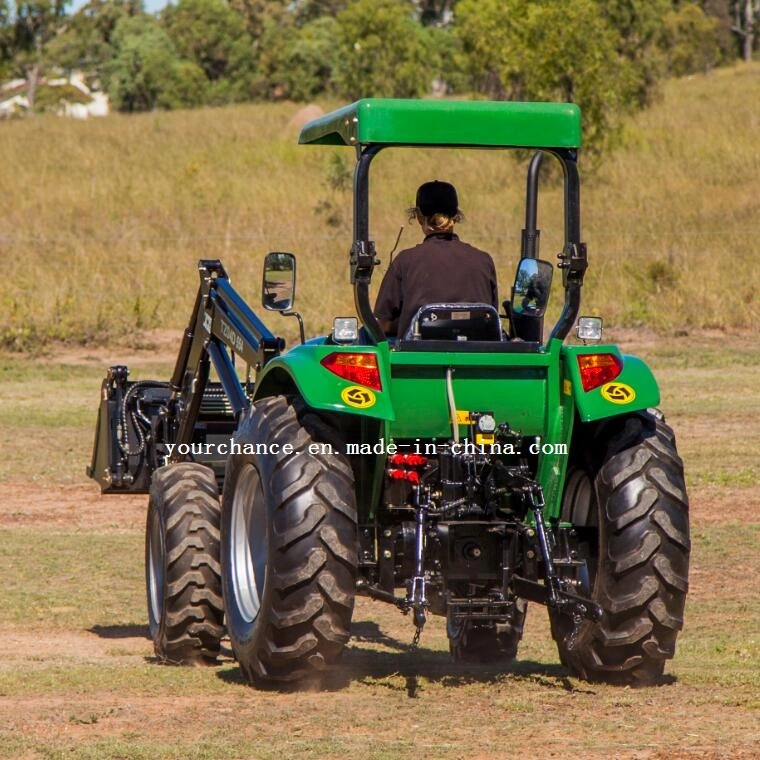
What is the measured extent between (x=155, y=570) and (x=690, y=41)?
194 ft

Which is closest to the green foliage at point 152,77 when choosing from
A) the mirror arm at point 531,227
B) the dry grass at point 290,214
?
the dry grass at point 290,214

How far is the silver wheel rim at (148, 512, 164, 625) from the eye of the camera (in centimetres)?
745

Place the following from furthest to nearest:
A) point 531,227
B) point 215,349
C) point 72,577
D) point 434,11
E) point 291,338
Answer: point 434,11 < point 291,338 < point 72,577 < point 215,349 < point 531,227

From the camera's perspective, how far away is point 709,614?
A: 852 cm

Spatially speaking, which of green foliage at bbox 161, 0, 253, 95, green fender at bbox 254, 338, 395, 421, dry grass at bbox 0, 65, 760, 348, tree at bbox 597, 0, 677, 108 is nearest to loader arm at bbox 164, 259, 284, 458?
green fender at bbox 254, 338, 395, 421

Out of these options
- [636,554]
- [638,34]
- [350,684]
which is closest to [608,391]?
[636,554]

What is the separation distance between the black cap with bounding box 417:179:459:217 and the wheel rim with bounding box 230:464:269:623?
1.30 m

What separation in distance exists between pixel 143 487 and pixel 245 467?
270 cm

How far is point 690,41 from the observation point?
63.2m

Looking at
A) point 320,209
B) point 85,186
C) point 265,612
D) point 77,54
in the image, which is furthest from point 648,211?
point 77,54

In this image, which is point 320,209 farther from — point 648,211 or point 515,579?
point 515,579

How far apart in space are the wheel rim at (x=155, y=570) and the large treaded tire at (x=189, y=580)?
141 mm

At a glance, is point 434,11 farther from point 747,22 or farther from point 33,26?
point 33,26

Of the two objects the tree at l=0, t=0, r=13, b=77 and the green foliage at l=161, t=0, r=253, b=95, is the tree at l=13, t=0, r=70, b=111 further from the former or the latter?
the green foliage at l=161, t=0, r=253, b=95
